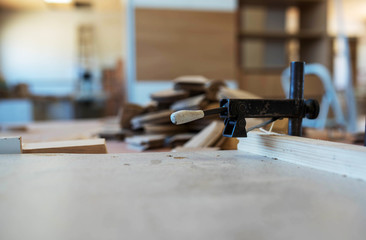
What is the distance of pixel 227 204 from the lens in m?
0.49

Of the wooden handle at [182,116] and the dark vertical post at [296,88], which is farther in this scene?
the dark vertical post at [296,88]

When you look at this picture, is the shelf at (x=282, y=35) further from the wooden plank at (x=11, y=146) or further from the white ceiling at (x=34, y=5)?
the white ceiling at (x=34, y=5)

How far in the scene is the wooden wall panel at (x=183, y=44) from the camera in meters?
3.71

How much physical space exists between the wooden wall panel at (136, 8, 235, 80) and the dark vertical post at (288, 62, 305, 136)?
2.88 meters

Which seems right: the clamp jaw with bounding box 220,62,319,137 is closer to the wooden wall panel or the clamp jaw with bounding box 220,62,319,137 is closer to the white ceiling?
the wooden wall panel

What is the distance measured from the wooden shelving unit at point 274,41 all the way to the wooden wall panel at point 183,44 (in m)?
0.31

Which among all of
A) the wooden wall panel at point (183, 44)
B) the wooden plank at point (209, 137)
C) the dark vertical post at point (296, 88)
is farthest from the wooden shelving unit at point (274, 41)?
the dark vertical post at point (296, 88)

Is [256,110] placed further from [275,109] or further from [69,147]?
[69,147]

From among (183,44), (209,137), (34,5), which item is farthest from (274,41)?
(34,5)

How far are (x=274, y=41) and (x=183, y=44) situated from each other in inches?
57.5

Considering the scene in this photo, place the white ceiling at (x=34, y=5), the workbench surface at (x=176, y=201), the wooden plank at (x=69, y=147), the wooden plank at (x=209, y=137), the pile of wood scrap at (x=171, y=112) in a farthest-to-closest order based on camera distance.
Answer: the white ceiling at (x=34, y=5), the pile of wood scrap at (x=171, y=112), the wooden plank at (x=209, y=137), the wooden plank at (x=69, y=147), the workbench surface at (x=176, y=201)

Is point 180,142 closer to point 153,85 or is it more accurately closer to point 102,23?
point 153,85

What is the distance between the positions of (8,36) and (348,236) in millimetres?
12031

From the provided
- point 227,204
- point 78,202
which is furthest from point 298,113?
point 78,202
